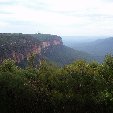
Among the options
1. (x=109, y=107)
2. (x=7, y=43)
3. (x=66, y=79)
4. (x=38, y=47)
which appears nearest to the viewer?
(x=109, y=107)

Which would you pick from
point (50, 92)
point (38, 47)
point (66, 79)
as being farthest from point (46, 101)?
point (38, 47)

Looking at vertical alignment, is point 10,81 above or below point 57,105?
above

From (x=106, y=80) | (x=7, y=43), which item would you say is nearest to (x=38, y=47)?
(x=7, y=43)

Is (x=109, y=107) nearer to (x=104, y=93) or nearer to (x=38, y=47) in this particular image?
(x=104, y=93)

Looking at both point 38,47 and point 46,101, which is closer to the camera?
point 46,101

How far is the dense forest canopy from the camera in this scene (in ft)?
174

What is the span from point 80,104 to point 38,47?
122673 mm

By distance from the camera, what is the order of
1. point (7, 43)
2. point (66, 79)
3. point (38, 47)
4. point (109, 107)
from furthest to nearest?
1. point (38, 47)
2. point (7, 43)
3. point (66, 79)
4. point (109, 107)

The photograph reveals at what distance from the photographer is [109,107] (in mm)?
52438

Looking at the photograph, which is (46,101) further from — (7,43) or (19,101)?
(7,43)

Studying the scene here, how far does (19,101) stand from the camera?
54.1m

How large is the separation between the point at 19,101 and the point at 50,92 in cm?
534

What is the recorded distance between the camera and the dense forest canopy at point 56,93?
174 ft

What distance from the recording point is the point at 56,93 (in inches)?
2116
